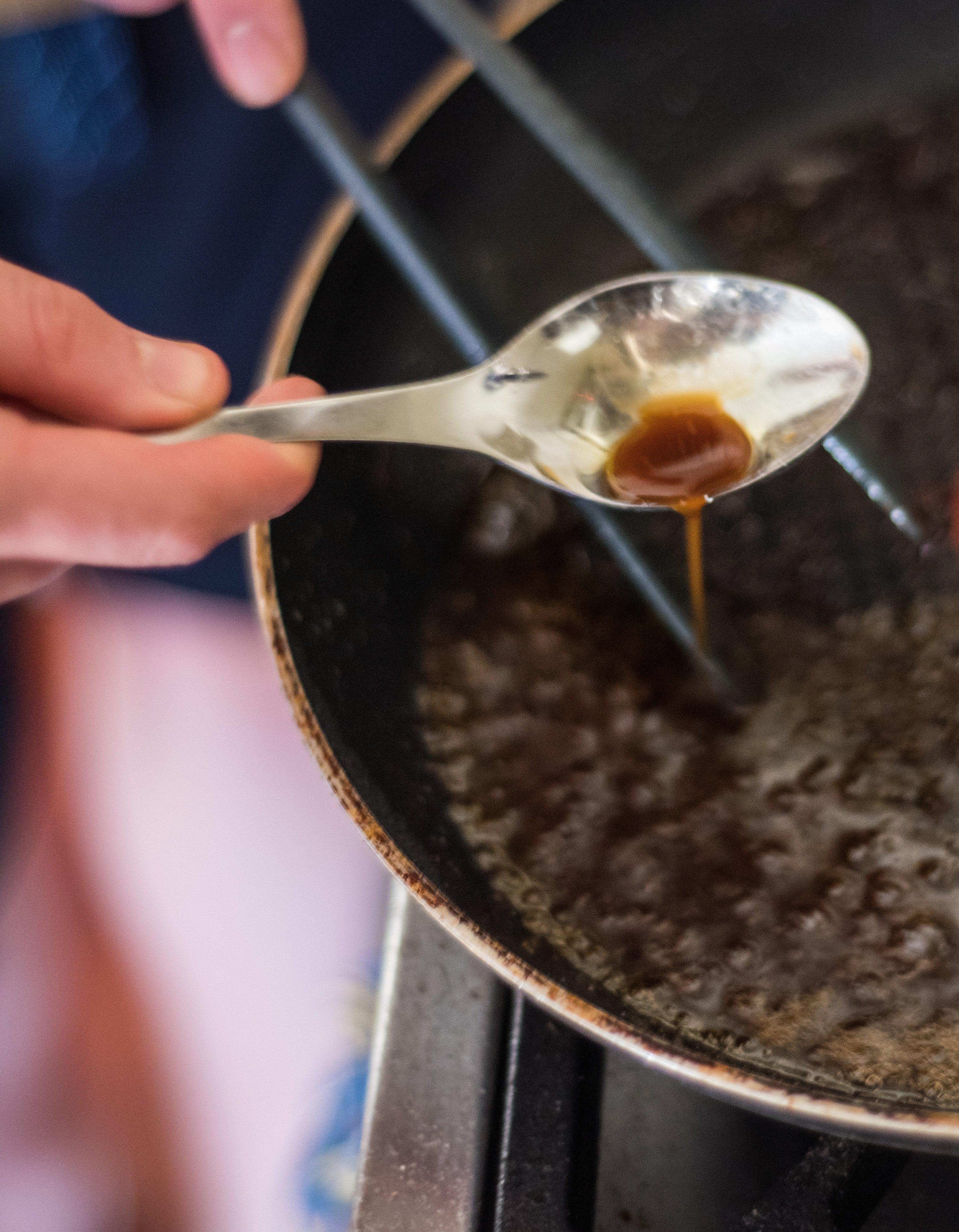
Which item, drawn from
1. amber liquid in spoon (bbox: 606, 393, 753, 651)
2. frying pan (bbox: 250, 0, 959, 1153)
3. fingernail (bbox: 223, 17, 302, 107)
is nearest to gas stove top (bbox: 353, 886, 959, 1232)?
frying pan (bbox: 250, 0, 959, 1153)

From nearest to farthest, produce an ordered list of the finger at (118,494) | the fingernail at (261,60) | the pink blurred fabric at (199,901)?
the finger at (118,494), the fingernail at (261,60), the pink blurred fabric at (199,901)

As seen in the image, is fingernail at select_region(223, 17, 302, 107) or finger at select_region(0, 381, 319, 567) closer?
finger at select_region(0, 381, 319, 567)

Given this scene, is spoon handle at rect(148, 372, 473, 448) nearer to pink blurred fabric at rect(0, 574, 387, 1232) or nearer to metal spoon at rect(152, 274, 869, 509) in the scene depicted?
metal spoon at rect(152, 274, 869, 509)

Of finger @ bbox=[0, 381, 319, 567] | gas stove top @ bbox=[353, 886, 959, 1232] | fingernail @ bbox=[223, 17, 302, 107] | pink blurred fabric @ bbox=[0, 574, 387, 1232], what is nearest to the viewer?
finger @ bbox=[0, 381, 319, 567]

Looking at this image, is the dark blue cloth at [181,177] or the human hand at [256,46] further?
the dark blue cloth at [181,177]

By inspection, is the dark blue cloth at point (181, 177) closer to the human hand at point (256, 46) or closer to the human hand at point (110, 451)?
the human hand at point (256, 46)

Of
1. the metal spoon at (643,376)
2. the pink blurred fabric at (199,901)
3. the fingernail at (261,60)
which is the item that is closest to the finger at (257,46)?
the fingernail at (261,60)

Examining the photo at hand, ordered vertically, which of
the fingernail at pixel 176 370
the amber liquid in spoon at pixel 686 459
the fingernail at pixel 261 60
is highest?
the fingernail at pixel 261 60
